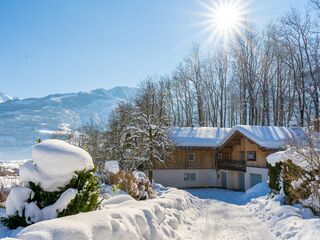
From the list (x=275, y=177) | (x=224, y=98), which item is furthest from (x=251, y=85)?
(x=275, y=177)

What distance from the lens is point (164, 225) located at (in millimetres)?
9242

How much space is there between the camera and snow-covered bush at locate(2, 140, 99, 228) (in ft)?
22.9

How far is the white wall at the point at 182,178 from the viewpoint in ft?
115

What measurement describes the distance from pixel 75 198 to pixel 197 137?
2940cm

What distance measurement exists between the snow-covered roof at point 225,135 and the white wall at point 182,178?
2806 mm

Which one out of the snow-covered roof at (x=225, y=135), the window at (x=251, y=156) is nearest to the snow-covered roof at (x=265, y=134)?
the snow-covered roof at (x=225, y=135)

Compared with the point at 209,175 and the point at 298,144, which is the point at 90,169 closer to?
the point at 298,144

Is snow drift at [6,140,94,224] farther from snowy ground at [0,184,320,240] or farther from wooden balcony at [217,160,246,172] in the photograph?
wooden balcony at [217,160,246,172]

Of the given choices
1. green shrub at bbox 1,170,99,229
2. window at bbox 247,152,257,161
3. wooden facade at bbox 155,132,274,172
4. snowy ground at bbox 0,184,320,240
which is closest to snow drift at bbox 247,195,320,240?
snowy ground at bbox 0,184,320,240

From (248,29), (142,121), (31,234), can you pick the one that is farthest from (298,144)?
(248,29)

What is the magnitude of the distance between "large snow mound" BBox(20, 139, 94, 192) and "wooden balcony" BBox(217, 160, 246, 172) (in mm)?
26723

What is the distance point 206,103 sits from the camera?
4641 centimetres

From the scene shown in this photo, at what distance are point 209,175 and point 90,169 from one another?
96.2 feet

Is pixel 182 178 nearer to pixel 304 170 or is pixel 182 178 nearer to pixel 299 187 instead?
pixel 299 187
